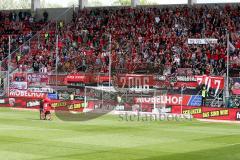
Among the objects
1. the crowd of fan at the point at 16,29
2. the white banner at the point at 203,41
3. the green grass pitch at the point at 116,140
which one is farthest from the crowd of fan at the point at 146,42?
the green grass pitch at the point at 116,140

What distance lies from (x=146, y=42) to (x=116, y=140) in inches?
1117

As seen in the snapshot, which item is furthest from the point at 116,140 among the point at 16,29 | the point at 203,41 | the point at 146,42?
the point at 16,29

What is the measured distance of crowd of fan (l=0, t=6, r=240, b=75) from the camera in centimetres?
4850

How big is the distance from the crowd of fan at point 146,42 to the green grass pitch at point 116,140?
1222 cm

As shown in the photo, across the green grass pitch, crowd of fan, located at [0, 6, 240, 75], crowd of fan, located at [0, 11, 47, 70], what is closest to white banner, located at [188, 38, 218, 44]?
crowd of fan, located at [0, 6, 240, 75]

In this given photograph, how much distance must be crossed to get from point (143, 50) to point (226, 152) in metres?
30.7

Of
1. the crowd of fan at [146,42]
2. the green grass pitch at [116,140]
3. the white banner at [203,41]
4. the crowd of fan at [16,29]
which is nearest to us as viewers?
the green grass pitch at [116,140]

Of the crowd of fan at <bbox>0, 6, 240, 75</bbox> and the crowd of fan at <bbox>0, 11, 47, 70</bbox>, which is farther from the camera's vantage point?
the crowd of fan at <bbox>0, 11, 47, 70</bbox>

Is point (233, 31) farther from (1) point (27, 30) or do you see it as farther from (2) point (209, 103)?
(1) point (27, 30)

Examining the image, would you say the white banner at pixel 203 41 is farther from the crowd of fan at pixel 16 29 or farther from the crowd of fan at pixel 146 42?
the crowd of fan at pixel 16 29

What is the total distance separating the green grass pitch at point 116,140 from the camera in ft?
68.4

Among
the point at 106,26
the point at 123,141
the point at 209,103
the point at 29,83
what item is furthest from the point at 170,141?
the point at 106,26

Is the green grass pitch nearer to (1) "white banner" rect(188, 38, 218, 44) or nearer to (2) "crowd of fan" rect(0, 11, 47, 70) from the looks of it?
(1) "white banner" rect(188, 38, 218, 44)

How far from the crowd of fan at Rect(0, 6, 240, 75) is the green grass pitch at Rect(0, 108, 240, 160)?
12218 millimetres
